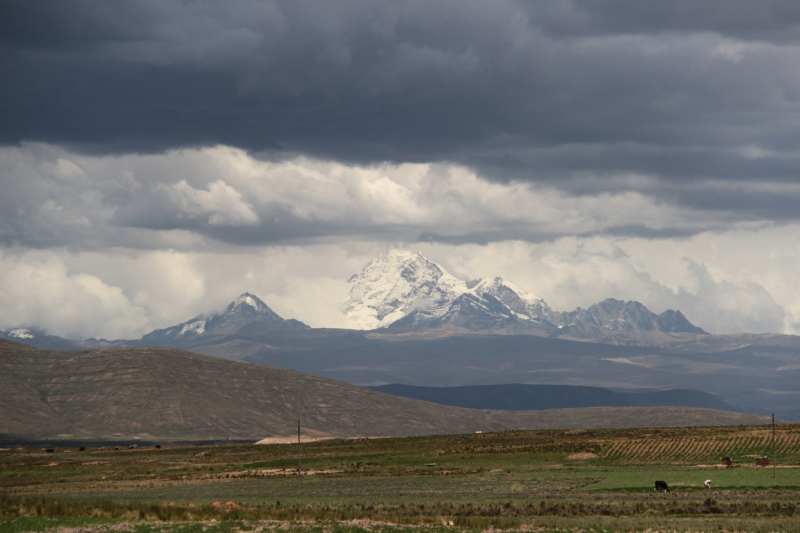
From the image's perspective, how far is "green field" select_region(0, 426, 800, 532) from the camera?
55.8 meters

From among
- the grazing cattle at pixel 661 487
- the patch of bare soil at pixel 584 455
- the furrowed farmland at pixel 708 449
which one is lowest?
the patch of bare soil at pixel 584 455

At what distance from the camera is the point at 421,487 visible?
8888 cm

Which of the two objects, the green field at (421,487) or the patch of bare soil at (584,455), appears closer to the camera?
the green field at (421,487)

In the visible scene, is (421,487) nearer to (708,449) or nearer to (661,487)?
(661,487)

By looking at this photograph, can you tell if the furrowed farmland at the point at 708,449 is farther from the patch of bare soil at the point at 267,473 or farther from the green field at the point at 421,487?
the patch of bare soil at the point at 267,473

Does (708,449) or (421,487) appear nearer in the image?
(421,487)

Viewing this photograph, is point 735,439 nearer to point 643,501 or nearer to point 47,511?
point 643,501

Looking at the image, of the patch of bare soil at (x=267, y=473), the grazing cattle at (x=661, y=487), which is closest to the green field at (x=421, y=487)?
the patch of bare soil at (x=267, y=473)

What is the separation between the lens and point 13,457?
15838 cm

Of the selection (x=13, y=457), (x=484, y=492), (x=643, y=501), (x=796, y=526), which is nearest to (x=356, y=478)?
(x=484, y=492)

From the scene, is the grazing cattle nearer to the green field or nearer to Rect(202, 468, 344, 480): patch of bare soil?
the green field

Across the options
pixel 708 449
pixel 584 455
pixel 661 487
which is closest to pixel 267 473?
pixel 584 455

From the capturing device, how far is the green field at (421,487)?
5581 cm

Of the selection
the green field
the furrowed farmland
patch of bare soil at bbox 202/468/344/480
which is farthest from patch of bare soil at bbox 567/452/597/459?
patch of bare soil at bbox 202/468/344/480
